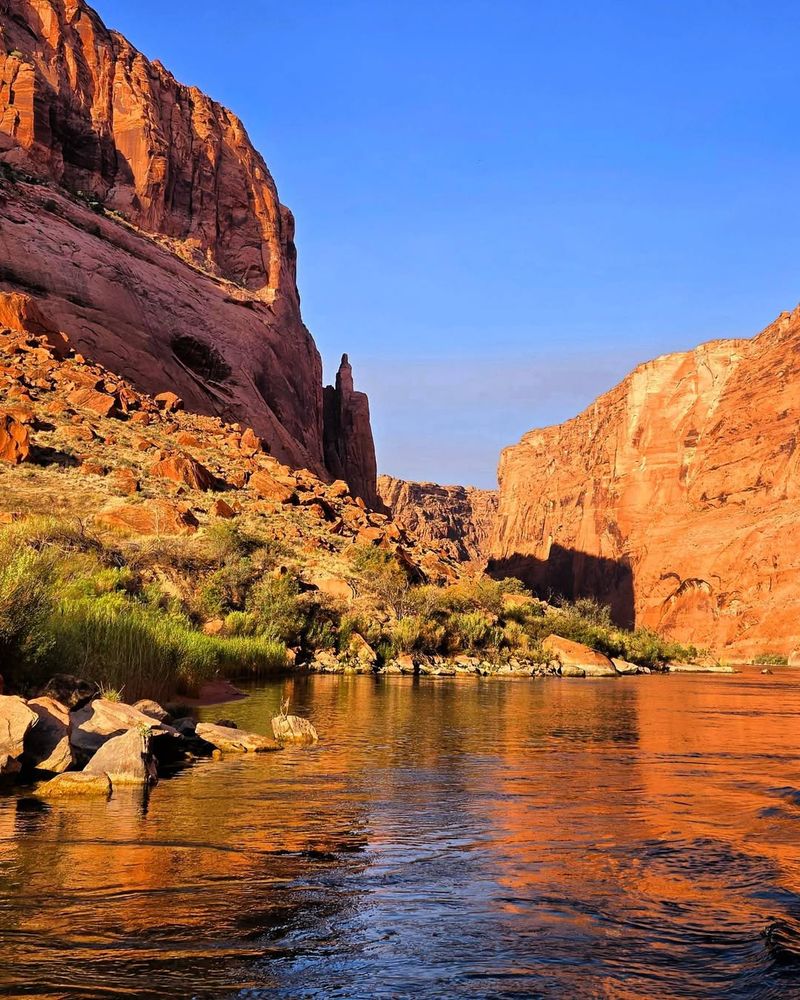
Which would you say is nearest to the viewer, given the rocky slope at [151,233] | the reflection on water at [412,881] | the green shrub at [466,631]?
the reflection on water at [412,881]

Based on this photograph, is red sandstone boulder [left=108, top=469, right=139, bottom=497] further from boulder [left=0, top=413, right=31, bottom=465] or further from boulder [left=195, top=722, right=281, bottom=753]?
boulder [left=195, top=722, right=281, bottom=753]

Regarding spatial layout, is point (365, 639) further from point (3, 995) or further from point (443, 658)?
point (3, 995)

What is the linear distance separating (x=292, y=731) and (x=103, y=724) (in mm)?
3241

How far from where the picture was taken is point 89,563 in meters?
23.5

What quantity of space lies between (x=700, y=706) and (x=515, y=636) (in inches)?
635

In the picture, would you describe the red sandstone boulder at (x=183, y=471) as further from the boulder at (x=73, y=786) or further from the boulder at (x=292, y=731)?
the boulder at (x=73, y=786)

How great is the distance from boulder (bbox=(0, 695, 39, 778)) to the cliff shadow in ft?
303

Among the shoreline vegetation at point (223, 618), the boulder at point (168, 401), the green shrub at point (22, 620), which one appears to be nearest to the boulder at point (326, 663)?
the shoreline vegetation at point (223, 618)

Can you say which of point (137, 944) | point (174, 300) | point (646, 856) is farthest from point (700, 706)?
point (174, 300)

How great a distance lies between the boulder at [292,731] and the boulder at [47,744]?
3.82m

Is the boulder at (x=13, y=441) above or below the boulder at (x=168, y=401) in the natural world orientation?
below

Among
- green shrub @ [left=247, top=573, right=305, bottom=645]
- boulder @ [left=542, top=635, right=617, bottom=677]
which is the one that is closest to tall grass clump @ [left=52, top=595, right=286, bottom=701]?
green shrub @ [left=247, top=573, right=305, bottom=645]

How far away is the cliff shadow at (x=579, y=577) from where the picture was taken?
106688mm

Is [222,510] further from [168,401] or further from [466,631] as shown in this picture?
[168,401]
